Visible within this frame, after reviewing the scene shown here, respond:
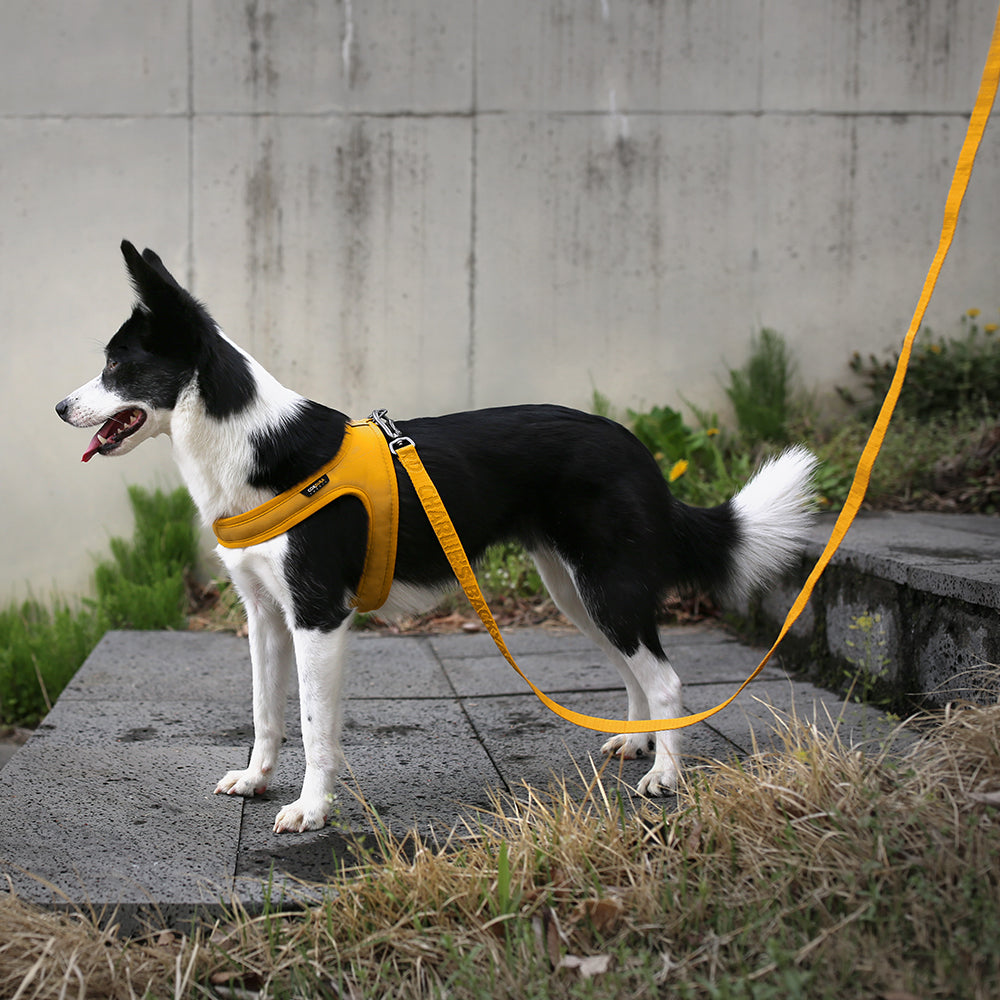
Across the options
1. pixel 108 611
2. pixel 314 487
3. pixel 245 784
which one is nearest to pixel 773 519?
pixel 314 487

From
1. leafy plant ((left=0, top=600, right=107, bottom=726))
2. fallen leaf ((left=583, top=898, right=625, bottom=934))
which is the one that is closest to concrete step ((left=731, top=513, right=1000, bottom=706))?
fallen leaf ((left=583, top=898, right=625, bottom=934))

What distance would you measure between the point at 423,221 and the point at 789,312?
236cm

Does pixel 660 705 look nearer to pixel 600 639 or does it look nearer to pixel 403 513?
pixel 600 639

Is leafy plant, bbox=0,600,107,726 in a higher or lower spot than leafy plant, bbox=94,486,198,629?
lower

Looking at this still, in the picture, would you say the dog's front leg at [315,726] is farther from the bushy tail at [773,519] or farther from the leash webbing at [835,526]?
the bushy tail at [773,519]

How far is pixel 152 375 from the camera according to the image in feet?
8.36

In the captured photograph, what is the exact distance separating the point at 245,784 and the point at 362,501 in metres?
0.93

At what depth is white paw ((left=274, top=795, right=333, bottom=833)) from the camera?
252 centimetres

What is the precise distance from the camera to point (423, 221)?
18.9 feet

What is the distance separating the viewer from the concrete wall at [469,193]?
18.5 feet

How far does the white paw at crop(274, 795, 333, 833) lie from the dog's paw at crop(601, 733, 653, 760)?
3.33 feet

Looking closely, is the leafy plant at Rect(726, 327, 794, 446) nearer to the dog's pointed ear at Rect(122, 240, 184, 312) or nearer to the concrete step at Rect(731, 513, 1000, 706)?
the concrete step at Rect(731, 513, 1000, 706)

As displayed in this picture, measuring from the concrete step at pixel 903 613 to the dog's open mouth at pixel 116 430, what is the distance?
89.4 inches

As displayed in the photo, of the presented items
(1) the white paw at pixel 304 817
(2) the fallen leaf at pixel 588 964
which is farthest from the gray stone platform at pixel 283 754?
(2) the fallen leaf at pixel 588 964
